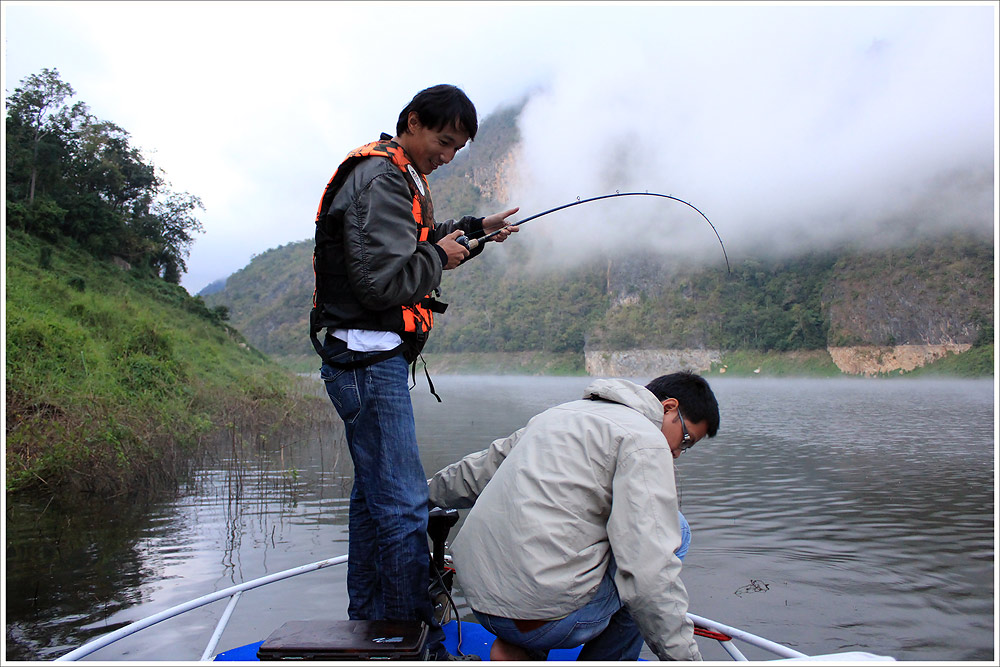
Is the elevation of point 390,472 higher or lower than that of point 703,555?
higher

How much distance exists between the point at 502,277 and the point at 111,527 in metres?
118

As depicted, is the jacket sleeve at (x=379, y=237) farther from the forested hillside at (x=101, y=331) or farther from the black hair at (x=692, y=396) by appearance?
the forested hillside at (x=101, y=331)

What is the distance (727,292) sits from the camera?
309ft

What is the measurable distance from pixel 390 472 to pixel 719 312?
3714 inches

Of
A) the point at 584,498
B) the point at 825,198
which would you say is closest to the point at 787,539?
the point at 584,498

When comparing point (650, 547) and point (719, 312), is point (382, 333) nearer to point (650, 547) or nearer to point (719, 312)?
point (650, 547)

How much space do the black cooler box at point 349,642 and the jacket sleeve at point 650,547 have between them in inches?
28.1

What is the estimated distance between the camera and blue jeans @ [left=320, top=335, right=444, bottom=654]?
2531 millimetres

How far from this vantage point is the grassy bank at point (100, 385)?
8.55 meters

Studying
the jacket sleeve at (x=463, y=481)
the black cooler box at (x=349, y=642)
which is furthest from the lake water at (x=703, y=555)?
the black cooler box at (x=349, y=642)

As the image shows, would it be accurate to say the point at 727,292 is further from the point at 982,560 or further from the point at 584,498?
the point at 584,498

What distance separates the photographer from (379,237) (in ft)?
8.01

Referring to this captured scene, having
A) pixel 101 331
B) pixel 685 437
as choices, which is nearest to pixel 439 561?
pixel 685 437

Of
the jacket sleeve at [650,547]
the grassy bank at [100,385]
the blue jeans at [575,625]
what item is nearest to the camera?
the jacket sleeve at [650,547]
